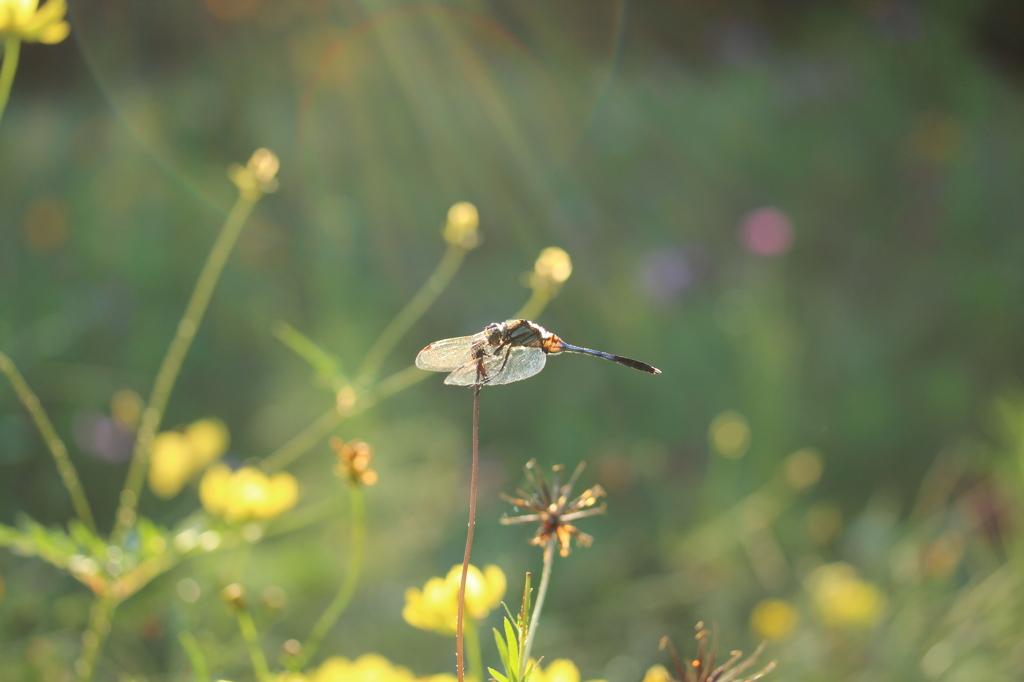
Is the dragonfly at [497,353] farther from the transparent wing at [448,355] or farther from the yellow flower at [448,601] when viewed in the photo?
the yellow flower at [448,601]

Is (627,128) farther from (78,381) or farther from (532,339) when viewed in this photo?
(532,339)

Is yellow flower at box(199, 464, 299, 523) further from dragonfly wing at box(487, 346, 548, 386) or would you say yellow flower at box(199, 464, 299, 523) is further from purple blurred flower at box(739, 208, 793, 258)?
purple blurred flower at box(739, 208, 793, 258)

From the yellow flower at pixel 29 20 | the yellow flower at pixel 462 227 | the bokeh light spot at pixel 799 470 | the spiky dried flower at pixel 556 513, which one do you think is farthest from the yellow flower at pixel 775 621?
the yellow flower at pixel 29 20

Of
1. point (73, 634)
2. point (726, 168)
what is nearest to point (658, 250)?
point (726, 168)

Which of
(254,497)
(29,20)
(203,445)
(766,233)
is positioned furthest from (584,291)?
(29,20)

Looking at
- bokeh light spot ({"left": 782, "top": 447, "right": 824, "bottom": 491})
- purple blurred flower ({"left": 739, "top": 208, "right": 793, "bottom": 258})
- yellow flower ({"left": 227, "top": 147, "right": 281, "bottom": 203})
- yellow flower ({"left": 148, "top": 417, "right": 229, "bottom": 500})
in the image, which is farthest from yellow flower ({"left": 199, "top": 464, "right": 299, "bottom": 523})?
purple blurred flower ({"left": 739, "top": 208, "right": 793, "bottom": 258})

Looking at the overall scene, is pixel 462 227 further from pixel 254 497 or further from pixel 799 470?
pixel 799 470
